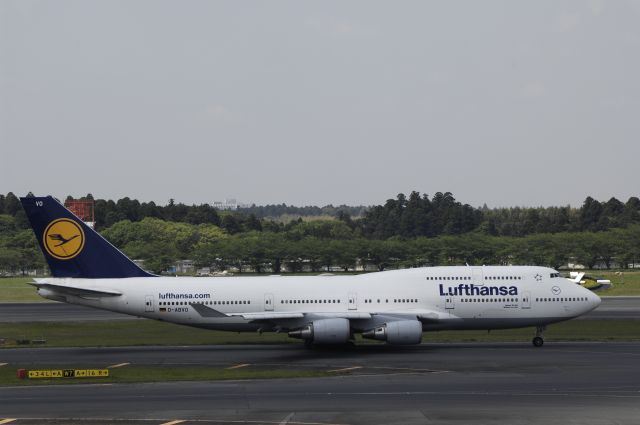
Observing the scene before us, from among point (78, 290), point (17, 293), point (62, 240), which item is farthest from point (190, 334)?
point (17, 293)

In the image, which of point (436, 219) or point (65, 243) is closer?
point (65, 243)

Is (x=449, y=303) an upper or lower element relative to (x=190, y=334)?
upper

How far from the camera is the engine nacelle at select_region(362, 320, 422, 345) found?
140ft

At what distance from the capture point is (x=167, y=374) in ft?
119

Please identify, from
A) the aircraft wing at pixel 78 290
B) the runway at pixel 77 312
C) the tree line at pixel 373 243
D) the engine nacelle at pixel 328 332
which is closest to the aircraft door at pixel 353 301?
the engine nacelle at pixel 328 332

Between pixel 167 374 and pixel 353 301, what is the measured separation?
12278 millimetres

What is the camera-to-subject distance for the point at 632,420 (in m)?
26.3

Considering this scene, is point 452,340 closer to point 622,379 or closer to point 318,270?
point 622,379

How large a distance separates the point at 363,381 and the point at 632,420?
420 inches

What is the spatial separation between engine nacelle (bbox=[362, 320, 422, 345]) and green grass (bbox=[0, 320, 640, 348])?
5821 mm

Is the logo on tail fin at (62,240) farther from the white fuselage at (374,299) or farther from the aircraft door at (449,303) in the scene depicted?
the aircraft door at (449,303)

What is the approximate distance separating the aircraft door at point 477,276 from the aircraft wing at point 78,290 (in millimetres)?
17628

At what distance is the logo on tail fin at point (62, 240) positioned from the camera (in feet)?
149

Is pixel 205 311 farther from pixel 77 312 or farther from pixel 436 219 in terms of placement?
pixel 436 219
